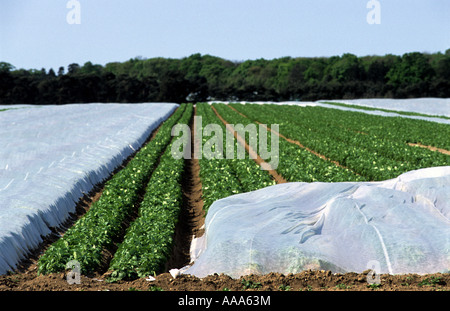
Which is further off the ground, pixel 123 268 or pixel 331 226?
pixel 331 226

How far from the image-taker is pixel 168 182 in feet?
45.0

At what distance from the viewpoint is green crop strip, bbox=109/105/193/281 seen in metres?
7.68

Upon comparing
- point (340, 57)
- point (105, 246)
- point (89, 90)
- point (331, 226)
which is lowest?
point (105, 246)

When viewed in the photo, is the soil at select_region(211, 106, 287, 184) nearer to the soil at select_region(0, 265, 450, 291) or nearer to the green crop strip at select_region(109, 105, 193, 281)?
the green crop strip at select_region(109, 105, 193, 281)

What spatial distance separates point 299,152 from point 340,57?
91629 millimetres

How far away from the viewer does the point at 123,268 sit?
7.56 metres

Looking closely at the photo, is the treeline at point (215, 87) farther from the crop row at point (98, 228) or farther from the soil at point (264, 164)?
the crop row at point (98, 228)

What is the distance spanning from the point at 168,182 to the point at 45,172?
151 inches

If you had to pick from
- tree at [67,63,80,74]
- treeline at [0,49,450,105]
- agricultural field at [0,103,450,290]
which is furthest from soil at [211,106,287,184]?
tree at [67,63,80,74]

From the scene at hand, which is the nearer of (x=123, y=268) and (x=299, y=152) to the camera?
(x=123, y=268)

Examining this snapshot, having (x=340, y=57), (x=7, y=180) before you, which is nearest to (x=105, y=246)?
(x=7, y=180)

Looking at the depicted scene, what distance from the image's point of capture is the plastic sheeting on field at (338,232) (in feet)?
23.2

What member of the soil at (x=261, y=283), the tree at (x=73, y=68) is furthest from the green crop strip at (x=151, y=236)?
the tree at (x=73, y=68)

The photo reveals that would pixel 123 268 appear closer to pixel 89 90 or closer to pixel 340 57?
pixel 89 90
